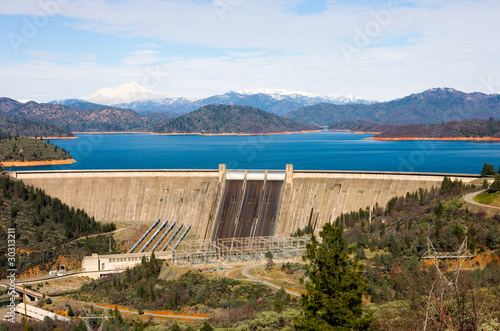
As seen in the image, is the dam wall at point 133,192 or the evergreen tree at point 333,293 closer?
the evergreen tree at point 333,293

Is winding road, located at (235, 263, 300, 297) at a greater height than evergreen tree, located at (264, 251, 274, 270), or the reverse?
evergreen tree, located at (264, 251, 274, 270)

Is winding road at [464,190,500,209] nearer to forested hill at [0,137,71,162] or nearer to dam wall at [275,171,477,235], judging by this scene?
dam wall at [275,171,477,235]

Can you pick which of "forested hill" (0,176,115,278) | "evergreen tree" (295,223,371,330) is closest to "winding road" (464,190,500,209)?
"evergreen tree" (295,223,371,330)

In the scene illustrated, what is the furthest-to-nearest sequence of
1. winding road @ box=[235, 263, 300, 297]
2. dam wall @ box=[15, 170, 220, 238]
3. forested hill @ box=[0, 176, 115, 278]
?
dam wall @ box=[15, 170, 220, 238]
forested hill @ box=[0, 176, 115, 278]
winding road @ box=[235, 263, 300, 297]

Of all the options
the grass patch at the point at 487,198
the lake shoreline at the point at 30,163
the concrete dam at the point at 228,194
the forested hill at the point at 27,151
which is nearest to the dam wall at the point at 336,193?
the concrete dam at the point at 228,194

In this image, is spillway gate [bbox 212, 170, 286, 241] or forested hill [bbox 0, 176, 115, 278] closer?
forested hill [bbox 0, 176, 115, 278]

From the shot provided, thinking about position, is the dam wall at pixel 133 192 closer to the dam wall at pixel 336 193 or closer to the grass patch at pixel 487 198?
the dam wall at pixel 336 193

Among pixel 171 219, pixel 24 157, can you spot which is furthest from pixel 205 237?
pixel 24 157

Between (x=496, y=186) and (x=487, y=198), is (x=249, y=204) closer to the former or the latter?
(x=487, y=198)
